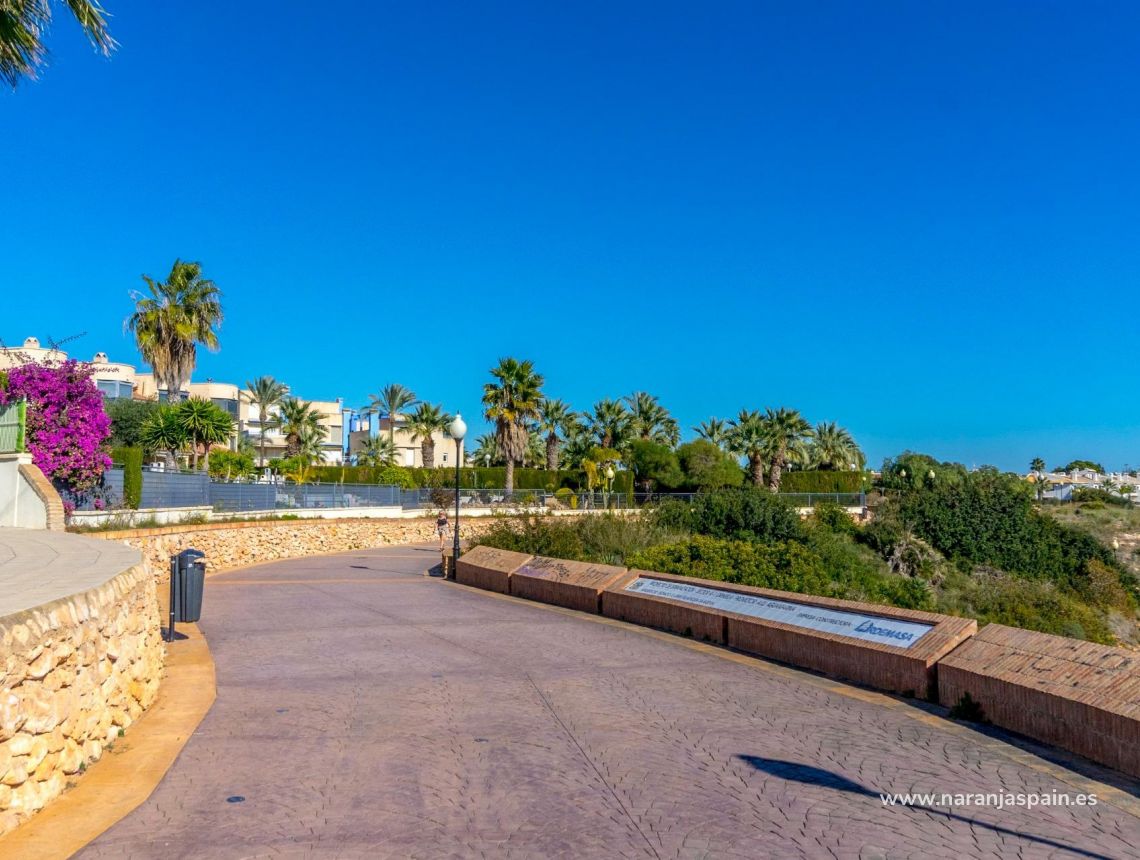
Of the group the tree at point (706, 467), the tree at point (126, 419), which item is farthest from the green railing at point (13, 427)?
the tree at point (706, 467)

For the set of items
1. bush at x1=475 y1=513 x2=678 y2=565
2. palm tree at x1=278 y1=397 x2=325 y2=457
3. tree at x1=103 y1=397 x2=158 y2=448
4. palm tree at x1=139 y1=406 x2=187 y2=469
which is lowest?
bush at x1=475 y1=513 x2=678 y2=565

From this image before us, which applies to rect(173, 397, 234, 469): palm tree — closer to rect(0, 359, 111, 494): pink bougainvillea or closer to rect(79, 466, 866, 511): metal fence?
rect(79, 466, 866, 511): metal fence

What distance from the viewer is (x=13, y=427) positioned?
18.4m

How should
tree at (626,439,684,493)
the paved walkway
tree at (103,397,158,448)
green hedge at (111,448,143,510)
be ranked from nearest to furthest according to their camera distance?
the paved walkway < green hedge at (111,448,143,510) < tree at (103,397,158,448) < tree at (626,439,684,493)

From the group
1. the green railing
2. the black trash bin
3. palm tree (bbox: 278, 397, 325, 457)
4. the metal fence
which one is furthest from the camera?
palm tree (bbox: 278, 397, 325, 457)

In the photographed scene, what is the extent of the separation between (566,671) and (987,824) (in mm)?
5235

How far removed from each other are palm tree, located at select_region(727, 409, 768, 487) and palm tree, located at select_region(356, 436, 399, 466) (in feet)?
92.9

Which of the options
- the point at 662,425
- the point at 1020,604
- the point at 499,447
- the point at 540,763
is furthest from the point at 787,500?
the point at 662,425

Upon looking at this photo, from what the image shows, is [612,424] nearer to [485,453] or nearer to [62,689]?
[485,453]

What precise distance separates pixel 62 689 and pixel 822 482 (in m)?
70.9

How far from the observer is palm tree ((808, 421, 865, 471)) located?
8456cm

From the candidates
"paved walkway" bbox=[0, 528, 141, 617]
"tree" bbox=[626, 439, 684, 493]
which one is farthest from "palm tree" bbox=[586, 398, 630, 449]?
"paved walkway" bbox=[0, 528, 141, 617]

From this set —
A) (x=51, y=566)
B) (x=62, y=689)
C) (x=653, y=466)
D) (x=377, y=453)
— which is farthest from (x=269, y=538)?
(x=377, y=453)

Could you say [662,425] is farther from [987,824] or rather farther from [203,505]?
[987,824]
